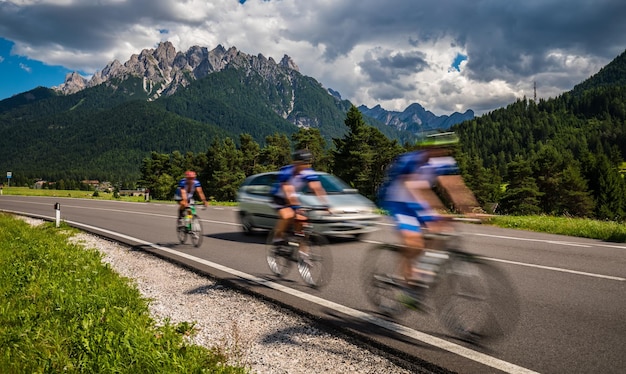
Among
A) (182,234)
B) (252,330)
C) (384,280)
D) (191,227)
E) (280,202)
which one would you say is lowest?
(252,330)

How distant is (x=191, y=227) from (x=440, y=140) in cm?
747

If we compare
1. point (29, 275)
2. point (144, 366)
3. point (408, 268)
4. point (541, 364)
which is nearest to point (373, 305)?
point (408, 268)

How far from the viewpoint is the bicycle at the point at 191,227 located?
9.84 meters

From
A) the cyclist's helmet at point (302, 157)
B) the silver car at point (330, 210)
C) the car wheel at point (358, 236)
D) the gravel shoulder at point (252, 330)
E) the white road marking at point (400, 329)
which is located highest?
the cyclist's helmet at point (302, 157)

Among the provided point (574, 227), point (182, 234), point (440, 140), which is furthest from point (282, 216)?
point (574, 227)

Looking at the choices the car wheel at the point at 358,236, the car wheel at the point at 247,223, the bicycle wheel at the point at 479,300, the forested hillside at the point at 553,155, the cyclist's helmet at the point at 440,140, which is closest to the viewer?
the bicycle wheel at the point at 479,300

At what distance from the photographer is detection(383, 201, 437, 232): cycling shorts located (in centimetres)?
426

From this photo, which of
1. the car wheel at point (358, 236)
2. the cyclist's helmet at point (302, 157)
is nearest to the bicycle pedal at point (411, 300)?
the cyclist's helmet at point (302, 157)

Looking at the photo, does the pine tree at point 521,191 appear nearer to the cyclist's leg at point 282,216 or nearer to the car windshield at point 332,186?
the car windshield at point 332,186

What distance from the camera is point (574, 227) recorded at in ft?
39.7

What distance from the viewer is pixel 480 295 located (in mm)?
3844

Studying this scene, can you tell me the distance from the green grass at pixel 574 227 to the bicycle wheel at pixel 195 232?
7.66 meters

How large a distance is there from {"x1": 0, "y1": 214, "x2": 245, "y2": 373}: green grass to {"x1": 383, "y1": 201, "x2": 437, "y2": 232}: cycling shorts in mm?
2248

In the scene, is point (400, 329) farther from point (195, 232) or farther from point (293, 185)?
point (195, 232)
